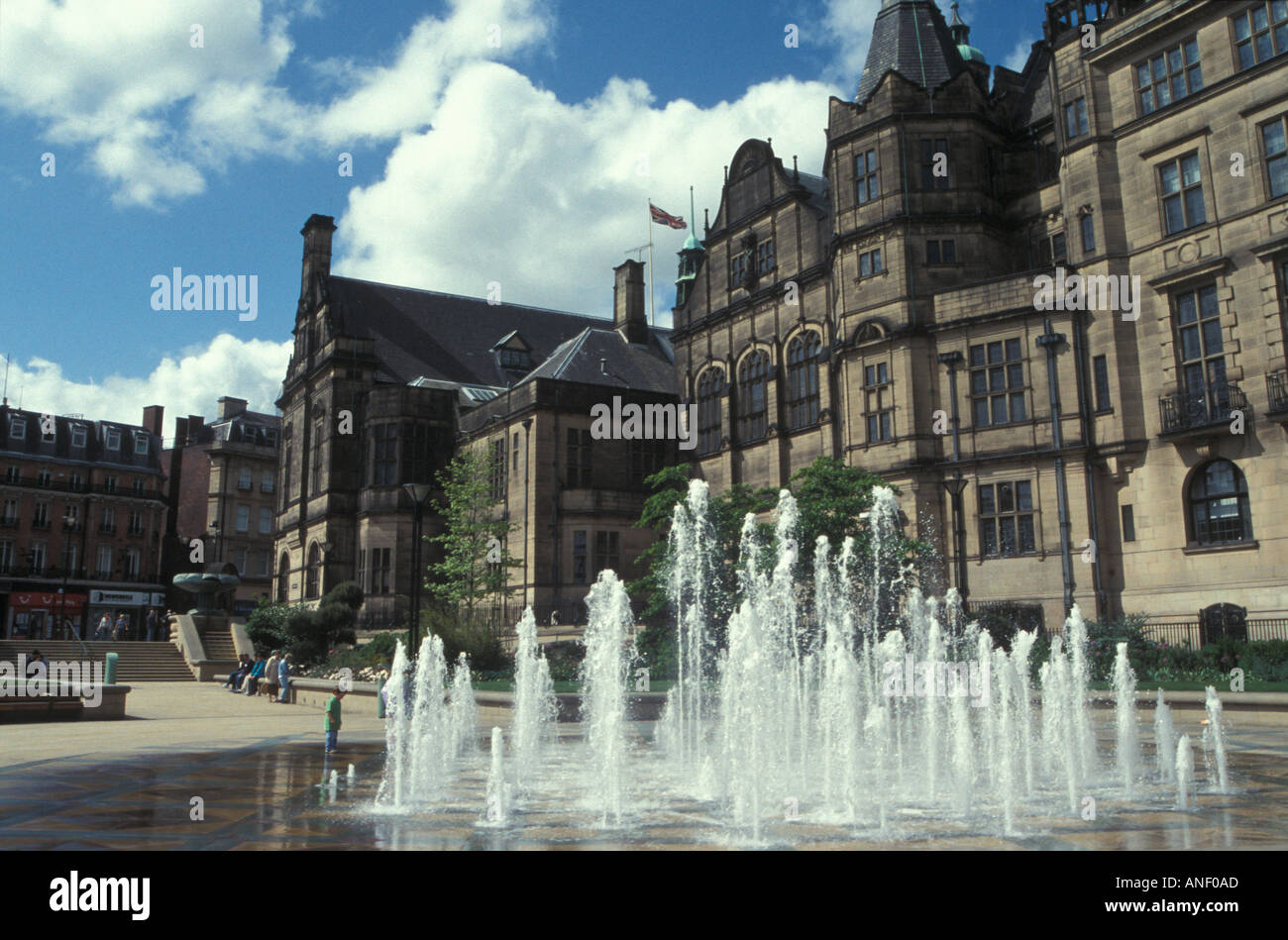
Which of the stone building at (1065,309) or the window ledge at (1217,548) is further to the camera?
the stone building at (1065,309)

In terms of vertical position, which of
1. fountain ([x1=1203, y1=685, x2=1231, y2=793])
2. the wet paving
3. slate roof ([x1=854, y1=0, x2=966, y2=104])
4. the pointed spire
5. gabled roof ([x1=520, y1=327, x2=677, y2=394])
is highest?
the pointed spire

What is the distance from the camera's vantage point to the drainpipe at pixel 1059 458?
1067 inches

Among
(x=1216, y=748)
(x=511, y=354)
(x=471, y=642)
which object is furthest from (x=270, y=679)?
(x=511, y=354)

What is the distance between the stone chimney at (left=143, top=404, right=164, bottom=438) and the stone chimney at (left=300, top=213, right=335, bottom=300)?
89.0 ft

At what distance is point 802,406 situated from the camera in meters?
37.2

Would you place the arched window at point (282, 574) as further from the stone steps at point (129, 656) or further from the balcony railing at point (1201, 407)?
the balcony railing at point (1201, 407)

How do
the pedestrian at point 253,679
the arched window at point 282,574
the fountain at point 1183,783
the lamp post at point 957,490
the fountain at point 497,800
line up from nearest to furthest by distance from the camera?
the fountain at point 497,800, the fountain at point 1183,783, the lamp post at point 957,490, the pedestrian at point 253,679, the arched window at point 282,574

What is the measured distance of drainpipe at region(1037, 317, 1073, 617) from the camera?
2709 cm

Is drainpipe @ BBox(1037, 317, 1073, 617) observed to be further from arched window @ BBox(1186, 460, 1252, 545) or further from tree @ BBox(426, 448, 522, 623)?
tree @ BBox(426, 448, 522, 623)

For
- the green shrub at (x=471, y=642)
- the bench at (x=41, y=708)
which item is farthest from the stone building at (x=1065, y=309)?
the bench at (x=41, y=708)

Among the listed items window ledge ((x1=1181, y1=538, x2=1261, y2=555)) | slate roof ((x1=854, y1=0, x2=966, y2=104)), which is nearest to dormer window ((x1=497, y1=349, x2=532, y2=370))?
slate roof ((x1=854, y1=0, x2=966, y2=104))

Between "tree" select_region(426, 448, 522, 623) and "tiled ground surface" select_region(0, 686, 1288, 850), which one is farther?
"tree" select_region(426, 448, 522, 623)

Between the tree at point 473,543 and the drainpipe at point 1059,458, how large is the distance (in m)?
20.8
